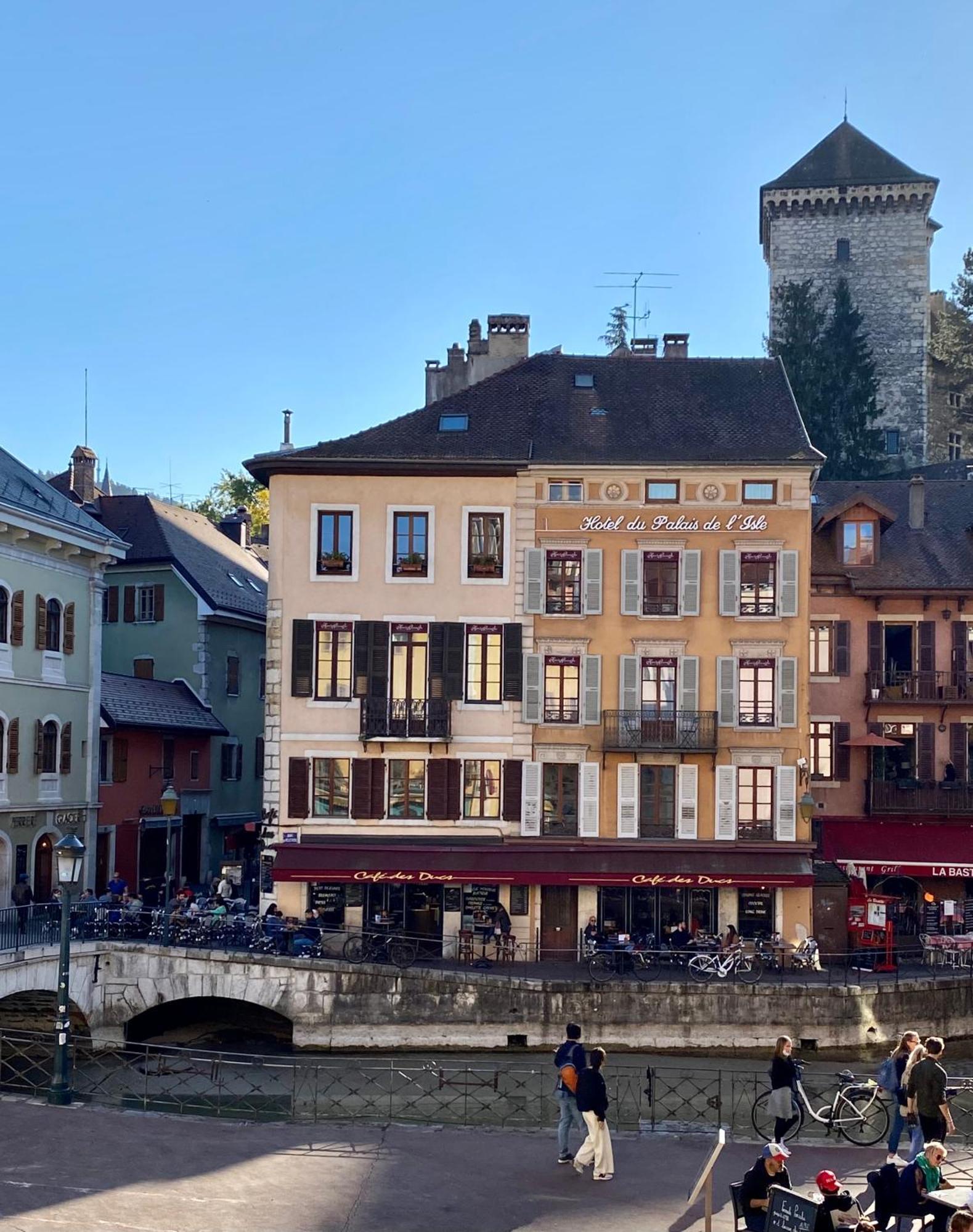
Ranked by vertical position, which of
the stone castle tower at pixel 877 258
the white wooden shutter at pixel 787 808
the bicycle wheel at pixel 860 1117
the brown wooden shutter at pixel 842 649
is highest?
the stone castle tower at pixel 877 258

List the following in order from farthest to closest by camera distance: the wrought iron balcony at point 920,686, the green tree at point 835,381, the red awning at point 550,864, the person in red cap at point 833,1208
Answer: the green tree at point 835,381, the wrought iron balcony at point 920,686, the red awning at point 550,864, the person in red cap at point 833,1208

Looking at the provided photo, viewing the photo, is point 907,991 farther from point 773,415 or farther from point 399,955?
point 773,415

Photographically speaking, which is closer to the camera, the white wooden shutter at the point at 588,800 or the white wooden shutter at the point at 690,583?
the white wooden shutter at the point at 588,800

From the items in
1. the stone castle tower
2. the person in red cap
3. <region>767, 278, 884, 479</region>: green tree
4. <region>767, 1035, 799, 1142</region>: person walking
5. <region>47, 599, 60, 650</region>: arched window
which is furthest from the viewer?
the stone castle tower

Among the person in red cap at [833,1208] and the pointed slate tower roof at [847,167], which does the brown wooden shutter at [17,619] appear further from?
the pointed slate tower roof at [847,167]

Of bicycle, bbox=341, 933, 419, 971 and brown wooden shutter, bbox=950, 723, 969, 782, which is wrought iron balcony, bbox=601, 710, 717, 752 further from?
brown wooden shutter, bbox=950, 723, 969, 782

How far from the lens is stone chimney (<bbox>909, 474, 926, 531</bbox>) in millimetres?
42812

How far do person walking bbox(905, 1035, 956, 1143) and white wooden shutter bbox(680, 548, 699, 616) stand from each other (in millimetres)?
18561

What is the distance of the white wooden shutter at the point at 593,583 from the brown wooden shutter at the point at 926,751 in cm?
1053

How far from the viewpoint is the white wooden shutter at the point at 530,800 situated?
3534cm

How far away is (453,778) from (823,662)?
11.7 metres

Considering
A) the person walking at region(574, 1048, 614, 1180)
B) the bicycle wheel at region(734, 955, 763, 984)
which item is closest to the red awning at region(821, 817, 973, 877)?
the bicycle wheel at region(734, 955, 763, 984)

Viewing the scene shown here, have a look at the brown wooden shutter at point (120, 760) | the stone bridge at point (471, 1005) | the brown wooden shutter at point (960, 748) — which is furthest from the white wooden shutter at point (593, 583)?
the brown wooden shutter at point (120, 760)

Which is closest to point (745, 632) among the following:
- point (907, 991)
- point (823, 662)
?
point (823, 662)
